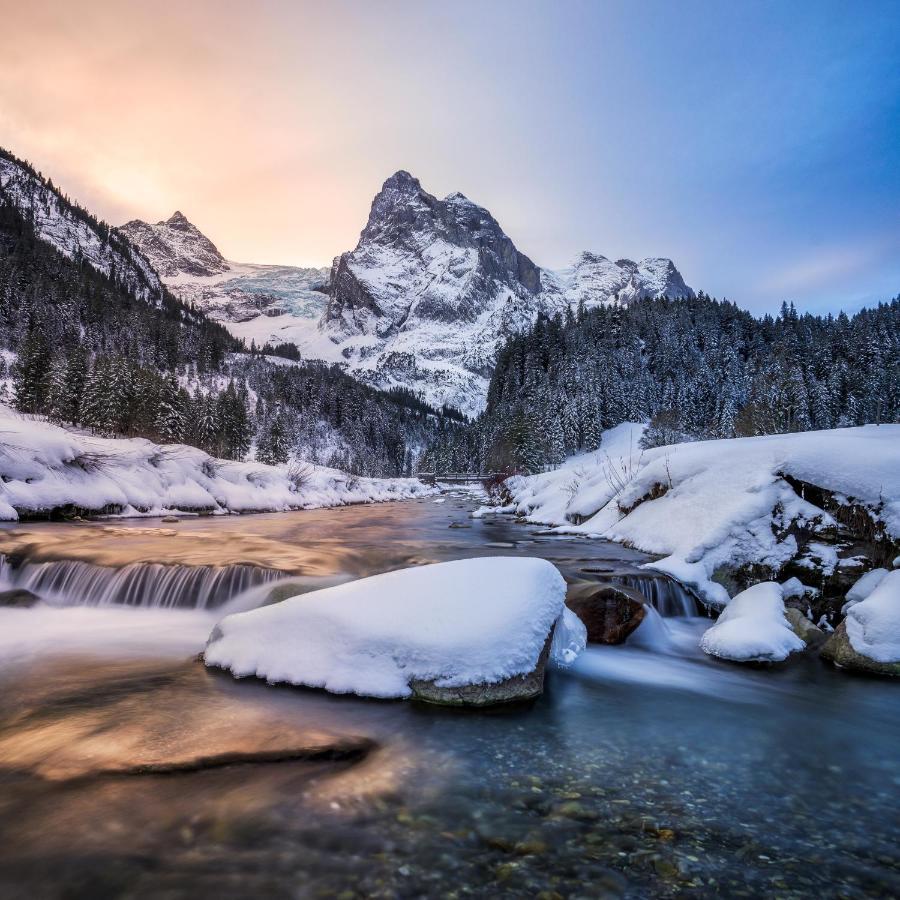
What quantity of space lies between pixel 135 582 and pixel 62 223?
237319mm

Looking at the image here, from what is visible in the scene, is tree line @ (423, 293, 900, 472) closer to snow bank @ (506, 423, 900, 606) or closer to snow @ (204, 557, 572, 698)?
snow bank @ (506, 423, 900, 606)

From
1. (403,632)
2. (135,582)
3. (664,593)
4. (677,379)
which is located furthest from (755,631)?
(677,379)

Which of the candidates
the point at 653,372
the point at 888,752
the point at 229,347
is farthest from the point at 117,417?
the point at 229,347

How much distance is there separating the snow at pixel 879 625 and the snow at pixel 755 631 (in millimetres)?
830

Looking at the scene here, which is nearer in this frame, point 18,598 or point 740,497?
point 18,598

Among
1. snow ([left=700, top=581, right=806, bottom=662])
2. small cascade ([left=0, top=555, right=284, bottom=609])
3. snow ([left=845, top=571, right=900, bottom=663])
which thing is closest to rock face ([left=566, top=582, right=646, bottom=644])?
snow ([left=700, top=581, right=806, bottom=662])

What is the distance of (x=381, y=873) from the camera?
3057 millimetres

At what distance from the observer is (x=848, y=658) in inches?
286

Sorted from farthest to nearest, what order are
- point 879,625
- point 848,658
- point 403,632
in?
point 879,625 → point 848,658 → point 403,632

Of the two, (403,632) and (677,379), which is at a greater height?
(677,379)

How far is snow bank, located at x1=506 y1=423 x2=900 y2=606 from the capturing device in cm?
1024

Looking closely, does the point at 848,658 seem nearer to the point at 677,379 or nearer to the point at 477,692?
the point at 477,692

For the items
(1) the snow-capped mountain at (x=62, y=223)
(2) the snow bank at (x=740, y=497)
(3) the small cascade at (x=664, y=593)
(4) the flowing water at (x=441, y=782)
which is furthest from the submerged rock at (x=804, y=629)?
(1) the snow-capped mountain at (x=62, y=223)

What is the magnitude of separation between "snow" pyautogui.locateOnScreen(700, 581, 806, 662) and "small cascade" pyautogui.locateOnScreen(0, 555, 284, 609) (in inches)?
327
